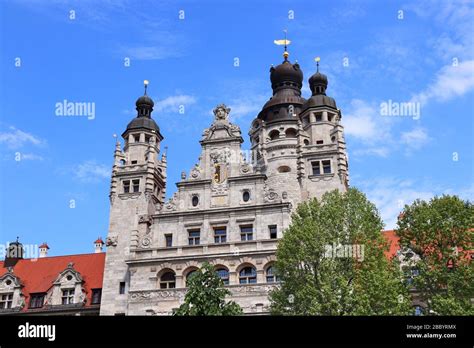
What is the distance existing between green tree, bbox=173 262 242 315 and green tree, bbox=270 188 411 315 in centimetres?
547

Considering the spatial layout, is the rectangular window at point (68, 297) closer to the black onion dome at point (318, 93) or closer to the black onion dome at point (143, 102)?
the black onion dome at point (143, 102)

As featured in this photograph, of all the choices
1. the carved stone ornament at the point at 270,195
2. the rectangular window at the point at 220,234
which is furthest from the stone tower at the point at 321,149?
the rectangular window at the point at 220,234

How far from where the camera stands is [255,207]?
165 feet

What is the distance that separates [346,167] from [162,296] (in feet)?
64.5

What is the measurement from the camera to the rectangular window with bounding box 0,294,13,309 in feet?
181

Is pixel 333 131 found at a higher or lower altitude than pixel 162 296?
higher

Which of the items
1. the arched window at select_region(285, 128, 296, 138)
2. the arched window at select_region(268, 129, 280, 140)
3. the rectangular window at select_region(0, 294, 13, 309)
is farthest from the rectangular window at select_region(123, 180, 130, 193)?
the arched window at select_region(285, 128, 296, 138)

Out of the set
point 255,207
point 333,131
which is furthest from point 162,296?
point 333,131

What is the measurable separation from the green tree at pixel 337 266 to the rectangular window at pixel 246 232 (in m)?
9.67

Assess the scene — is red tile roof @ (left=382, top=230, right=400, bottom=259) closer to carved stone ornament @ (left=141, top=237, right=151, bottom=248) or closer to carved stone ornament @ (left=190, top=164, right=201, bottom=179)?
carved stone ornament @ (left=190, top=164, right=201, bottom=179)

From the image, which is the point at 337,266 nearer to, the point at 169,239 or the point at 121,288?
the point at 169,239

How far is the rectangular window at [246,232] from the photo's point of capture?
49.8 metres

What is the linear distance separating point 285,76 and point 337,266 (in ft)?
111
